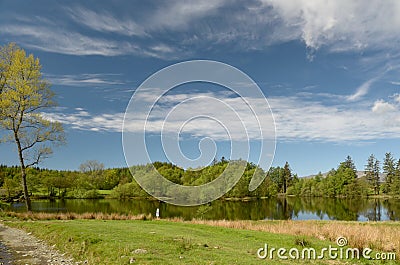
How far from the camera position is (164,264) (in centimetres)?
916

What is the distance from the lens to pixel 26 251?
40.3 ft

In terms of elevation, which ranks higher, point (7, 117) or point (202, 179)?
point (7, 117)

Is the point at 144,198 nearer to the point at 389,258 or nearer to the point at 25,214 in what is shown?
the point at 25,214

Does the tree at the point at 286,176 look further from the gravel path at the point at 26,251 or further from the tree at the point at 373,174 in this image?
the gravel path at the point at 26,251

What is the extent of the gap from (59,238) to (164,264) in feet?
24.1

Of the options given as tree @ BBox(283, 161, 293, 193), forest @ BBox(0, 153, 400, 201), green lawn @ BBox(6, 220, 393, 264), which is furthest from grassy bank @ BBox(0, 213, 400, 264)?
tree @ BBox(283, 161, 293, 193)

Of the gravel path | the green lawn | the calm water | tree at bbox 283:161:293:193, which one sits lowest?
the calm water

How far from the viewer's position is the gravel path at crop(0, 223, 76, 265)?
1070 centimetres

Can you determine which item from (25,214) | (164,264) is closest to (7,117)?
(25,214)

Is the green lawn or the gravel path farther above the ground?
the green lawn

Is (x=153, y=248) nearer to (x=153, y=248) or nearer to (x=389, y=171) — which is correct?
(x=153, y=248)

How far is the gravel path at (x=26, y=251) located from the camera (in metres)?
10.7

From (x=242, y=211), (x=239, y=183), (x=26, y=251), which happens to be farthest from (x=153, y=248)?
(x=239, y=183)

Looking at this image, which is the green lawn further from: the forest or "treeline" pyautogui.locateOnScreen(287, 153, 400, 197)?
"treeline" pyautogui.locateOnScreen(287, 153, 400, 197)
